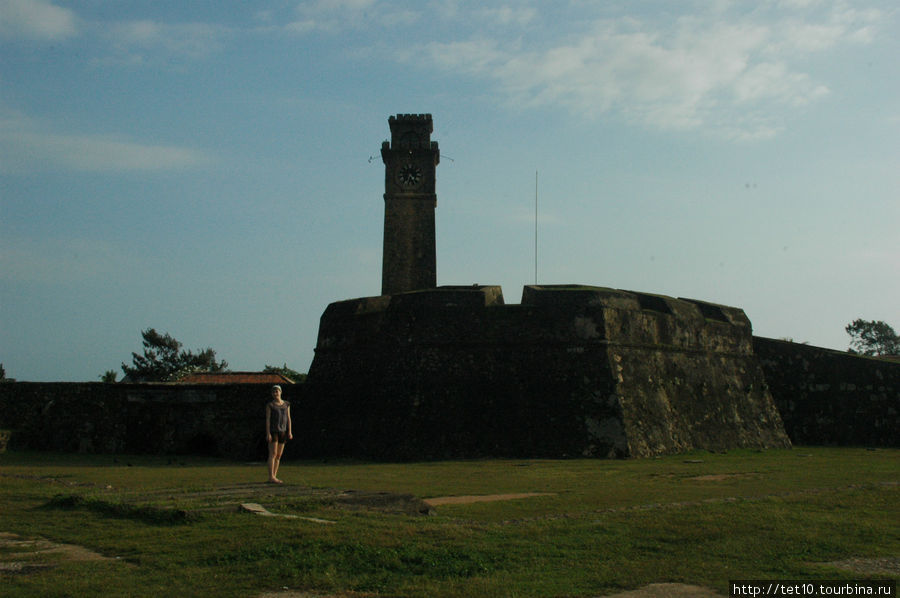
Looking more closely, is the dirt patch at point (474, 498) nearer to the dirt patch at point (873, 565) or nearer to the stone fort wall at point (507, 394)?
the dirt patch at point (873, 565)

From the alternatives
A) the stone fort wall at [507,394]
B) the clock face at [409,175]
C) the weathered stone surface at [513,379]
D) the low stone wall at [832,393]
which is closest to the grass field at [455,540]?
the weathered stone surface at [513,379]

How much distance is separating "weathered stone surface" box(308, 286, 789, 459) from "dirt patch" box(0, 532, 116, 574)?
1104 cm

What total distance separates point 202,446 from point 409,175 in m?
20.5

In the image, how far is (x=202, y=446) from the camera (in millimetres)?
21625

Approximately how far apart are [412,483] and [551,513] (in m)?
3.94

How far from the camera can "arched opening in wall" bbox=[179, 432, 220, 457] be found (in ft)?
70.2

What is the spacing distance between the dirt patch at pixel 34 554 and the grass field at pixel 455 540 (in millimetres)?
25

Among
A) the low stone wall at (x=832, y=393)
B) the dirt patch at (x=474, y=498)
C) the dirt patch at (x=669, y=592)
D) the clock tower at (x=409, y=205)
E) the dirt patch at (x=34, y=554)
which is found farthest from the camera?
the clock tower at (x=409, y=205)

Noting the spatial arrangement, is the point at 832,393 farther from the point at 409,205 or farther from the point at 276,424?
the point at 409,205

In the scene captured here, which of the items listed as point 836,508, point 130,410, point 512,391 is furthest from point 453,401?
point 836,508

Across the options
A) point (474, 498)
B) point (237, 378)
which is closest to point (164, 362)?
point (237, 378)

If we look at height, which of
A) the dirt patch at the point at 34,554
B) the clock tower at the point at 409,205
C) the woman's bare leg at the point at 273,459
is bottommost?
the dirt patch at the point at 34,554

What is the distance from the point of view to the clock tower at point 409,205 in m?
38.1

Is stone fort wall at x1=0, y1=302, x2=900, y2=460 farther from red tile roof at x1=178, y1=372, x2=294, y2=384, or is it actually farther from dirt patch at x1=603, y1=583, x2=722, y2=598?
dirt patch at x1=603, y1=583, x2=722, y2=598
